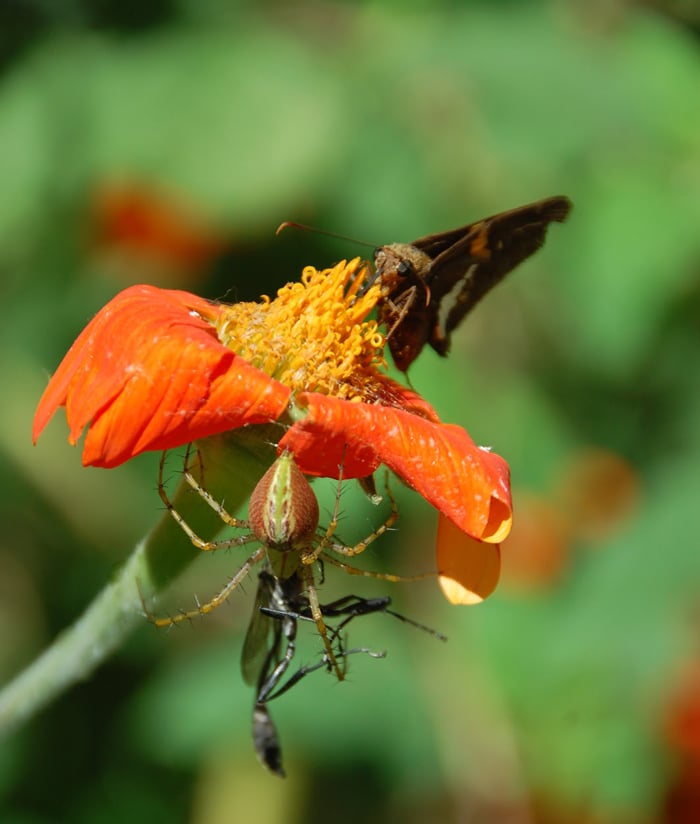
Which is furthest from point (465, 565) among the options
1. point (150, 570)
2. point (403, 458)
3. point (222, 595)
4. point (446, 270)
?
point (446, 270)

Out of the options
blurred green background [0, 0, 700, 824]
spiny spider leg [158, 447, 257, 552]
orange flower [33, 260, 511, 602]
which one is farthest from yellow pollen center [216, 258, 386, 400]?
blurred green background [0, 0, 700, 824]

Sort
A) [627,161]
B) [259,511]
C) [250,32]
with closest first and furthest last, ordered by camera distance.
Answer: [259,511] < [250,32] < [627,161]

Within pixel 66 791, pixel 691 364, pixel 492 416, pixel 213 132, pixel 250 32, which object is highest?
pixel 250 32

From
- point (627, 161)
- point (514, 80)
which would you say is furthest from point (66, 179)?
point (627, 161)

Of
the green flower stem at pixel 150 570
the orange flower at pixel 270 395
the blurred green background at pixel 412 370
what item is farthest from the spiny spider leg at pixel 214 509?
the blurred green background at pixel 412 370

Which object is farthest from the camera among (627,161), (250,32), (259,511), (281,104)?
(627,161)

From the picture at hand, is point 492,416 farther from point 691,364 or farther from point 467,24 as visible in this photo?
point 467,24

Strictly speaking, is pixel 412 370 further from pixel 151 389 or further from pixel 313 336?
pixel 151 389
